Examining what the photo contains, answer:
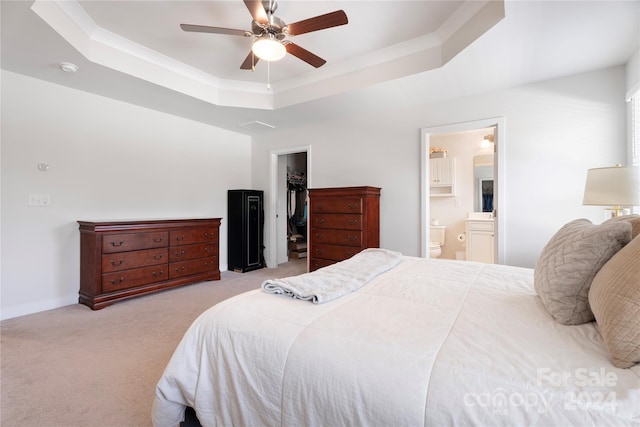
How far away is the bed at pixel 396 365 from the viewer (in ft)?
2.20

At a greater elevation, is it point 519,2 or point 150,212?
point 519,2

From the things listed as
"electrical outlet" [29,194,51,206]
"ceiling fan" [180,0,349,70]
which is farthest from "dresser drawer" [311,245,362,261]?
"electrical outlet" [29,194,51,206]

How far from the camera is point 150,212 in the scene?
13.1 ft

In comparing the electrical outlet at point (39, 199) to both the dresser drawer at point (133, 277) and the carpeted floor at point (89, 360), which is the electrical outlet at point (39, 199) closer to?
the dresser drawer at point (133, 277)

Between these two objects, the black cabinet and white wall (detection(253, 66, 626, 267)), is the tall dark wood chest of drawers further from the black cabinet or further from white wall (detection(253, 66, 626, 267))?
the black cabinet

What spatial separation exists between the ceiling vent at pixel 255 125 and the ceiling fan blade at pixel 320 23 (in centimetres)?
238

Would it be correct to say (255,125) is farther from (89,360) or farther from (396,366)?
(396,366)

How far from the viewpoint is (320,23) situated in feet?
6.68

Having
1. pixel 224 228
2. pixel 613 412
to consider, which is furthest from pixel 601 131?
pixel 224 228

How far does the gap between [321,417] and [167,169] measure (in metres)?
4.19

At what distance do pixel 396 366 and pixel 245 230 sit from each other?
164 inches

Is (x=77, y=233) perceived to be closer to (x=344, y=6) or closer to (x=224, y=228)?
(x=224, y=228)

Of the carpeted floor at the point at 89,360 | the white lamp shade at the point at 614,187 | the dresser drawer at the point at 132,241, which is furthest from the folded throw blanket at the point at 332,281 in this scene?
the dresser drawer at the point at 132,241

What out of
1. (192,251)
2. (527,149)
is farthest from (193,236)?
(527,149)
